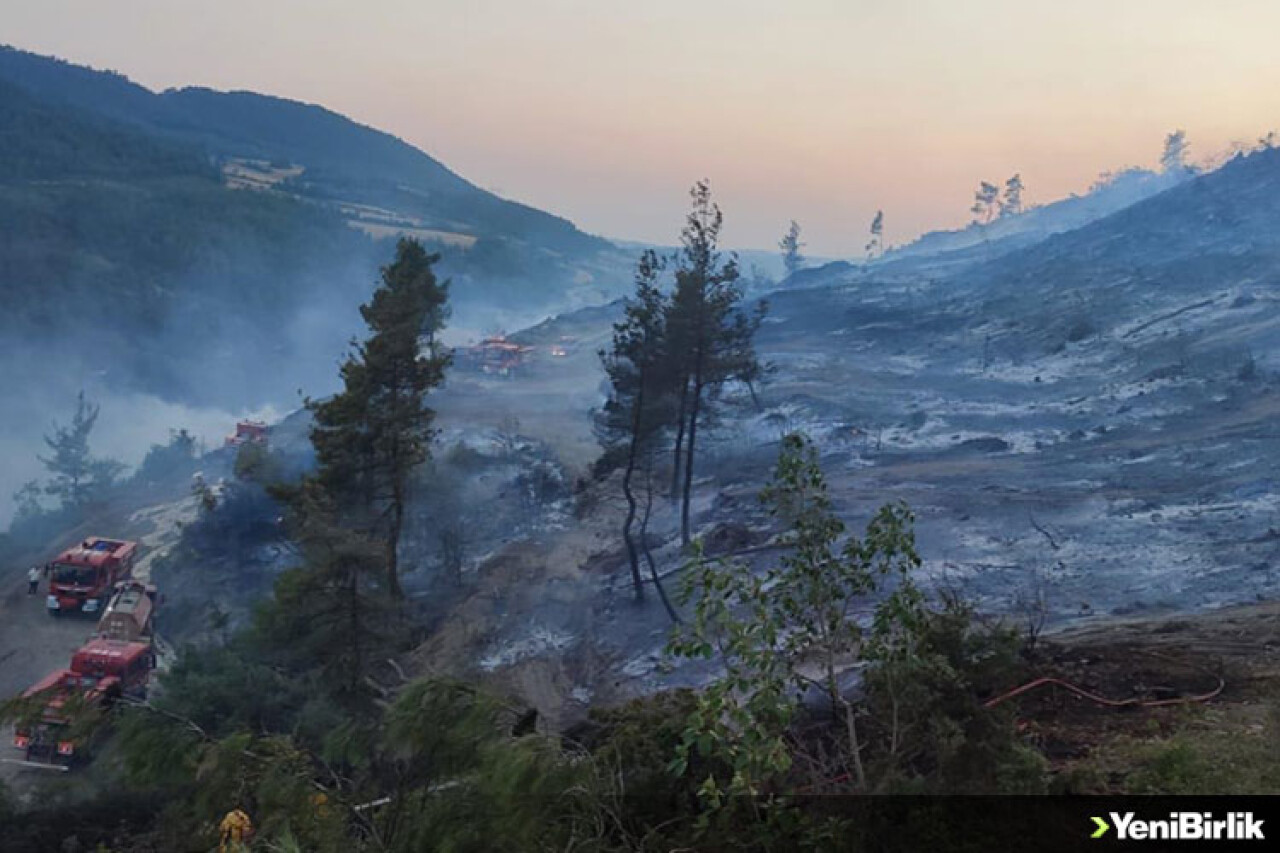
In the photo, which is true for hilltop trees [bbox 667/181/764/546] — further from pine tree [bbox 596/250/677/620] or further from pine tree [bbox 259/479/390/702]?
pine tree [bbox 259/479/390/702]

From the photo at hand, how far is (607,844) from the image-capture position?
15.0 feet

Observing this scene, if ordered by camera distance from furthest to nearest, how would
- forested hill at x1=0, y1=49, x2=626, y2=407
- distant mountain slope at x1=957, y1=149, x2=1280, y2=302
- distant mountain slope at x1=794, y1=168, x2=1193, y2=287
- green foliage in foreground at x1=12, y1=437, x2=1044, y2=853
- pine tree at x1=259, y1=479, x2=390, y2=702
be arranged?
distant mountain slope at x1=794, y1=168, x2=1193, y2=287 < forested hill at x1=0, y1=49, x2=626, y2=407 < distant mountain slope at x1=957, y1=149, x2=1280, y2=302 < pine tree at x1=259, y1=479, x2=390, y2=702 < green foliage in foreground at x1=12, y1=437, x2=1044, y2=853

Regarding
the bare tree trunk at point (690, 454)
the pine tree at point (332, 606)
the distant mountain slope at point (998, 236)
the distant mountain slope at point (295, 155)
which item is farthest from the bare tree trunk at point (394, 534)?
the distant mountain slope at point (295, 155)

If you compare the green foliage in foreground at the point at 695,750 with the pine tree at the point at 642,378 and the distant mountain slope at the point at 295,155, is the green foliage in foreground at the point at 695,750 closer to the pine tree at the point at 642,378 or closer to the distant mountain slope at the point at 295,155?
the pine tree at the point at 642,378

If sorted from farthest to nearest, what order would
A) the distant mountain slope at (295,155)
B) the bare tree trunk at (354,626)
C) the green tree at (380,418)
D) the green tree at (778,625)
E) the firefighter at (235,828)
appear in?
the distant mountain slope at (295,155) → the green tree at (380,418) → the bare tree trunk at (354,626) → the firefighter at (235,828) → the green tree at (778,625)

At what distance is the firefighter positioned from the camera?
17.9ft

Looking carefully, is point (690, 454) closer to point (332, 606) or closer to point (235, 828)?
point (332, 606)

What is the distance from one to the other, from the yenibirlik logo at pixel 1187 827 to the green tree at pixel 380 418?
14641mm

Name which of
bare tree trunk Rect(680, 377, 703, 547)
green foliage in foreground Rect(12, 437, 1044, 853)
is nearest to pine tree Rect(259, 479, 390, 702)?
green foliage in foreground Rect(12, 437, 1044, 853)

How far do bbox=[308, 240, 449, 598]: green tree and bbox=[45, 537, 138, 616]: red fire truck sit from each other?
14.8 meters

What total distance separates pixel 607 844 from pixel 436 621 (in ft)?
63.1

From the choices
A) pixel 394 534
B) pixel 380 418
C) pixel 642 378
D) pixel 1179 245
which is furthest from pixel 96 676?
pixel 1179 245

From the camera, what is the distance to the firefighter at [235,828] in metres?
5.46

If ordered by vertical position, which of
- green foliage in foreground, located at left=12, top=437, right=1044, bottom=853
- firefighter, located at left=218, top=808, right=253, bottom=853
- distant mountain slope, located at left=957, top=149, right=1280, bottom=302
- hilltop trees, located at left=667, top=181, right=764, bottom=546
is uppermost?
distant mountain slope, located at left=957, top=149, right=1280, bottom=302
